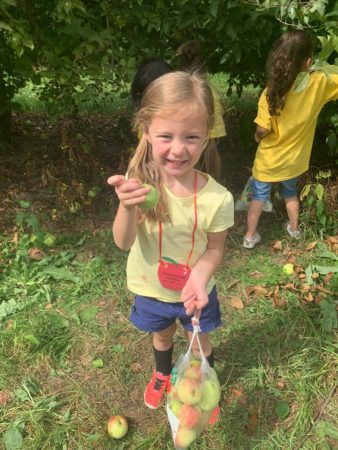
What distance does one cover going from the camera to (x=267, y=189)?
3496mm

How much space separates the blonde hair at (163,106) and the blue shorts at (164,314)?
0.46 m

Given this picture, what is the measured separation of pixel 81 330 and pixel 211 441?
3.48ft

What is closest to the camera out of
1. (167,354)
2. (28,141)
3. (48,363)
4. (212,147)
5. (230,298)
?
(212,147)

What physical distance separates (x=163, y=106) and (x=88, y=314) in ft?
5.90

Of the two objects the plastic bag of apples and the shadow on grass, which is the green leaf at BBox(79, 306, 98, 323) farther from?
the plastic bag of apples

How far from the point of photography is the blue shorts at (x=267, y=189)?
3.48 metres

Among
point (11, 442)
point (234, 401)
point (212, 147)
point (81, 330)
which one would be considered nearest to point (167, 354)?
point (234, 401)

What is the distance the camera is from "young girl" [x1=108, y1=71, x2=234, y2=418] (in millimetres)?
1588

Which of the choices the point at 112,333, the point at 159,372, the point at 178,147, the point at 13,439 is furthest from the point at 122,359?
the point at 178,147

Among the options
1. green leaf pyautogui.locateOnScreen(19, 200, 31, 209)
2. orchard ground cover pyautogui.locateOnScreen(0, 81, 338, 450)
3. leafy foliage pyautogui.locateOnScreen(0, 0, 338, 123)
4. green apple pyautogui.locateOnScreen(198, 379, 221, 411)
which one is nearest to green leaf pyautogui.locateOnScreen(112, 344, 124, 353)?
orchard ground cover pyautogui.locateOnScreen(0, 81, 338, 450)

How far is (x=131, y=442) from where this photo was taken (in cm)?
228

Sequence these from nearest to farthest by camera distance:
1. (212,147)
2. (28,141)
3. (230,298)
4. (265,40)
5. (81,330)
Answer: (212,147), (81,330), (230,298), (265,40), (28,141)

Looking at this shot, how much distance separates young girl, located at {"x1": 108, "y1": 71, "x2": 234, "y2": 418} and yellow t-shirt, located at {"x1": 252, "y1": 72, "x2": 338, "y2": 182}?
5.12 ft

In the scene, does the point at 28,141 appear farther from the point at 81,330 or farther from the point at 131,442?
the point at 131,442
